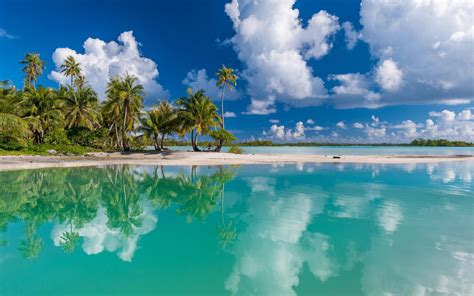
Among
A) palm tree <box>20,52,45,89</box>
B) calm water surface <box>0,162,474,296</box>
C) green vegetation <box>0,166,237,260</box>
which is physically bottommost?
green vegetation <box>0,166,237,260</box>

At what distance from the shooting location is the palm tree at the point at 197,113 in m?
43.7

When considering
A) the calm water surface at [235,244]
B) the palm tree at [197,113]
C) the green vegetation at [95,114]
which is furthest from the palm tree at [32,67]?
the calm water surface at [235,244]

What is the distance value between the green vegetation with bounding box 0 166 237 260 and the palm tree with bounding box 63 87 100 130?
1118 inches

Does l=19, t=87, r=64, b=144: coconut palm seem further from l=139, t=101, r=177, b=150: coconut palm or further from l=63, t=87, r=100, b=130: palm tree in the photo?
l=139, t=101, r=177, b=150: coconut palm

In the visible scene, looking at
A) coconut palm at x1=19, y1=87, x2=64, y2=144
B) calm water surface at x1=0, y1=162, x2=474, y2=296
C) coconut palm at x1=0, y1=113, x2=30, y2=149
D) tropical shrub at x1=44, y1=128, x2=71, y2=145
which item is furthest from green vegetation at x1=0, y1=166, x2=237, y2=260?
coconut palm at x1=19, y1=87, x2=64, y2=144

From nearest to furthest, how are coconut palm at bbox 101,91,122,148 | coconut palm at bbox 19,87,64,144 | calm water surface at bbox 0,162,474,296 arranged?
calm water surface at bbox 0,162,474,296 → coconut palm at bbox 19,87,64,144 → coconut palm at bbox 101,91,122,148

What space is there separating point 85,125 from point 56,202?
39.0m

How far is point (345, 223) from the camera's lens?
9492 millimetres

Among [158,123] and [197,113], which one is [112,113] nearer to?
[158,123]

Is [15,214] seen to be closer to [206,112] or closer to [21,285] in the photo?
[21,285]

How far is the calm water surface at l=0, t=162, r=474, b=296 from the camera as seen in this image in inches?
215

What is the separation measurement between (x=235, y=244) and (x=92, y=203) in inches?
315

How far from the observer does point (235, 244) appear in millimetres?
7602

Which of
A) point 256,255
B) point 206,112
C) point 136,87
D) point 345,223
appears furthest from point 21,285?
point 136,87
